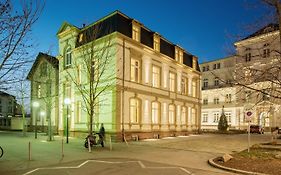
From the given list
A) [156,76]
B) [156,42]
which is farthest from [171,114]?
[156,42]

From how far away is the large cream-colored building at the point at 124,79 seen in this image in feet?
85.1

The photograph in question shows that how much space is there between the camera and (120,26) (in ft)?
87.2

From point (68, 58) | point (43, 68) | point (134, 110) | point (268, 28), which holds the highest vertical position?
point (68, 58)

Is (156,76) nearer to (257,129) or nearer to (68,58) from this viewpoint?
(68,58)

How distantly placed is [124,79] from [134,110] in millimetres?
3621

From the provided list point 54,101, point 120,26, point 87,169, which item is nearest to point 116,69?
point 120,26

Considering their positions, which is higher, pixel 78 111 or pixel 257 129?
pixel 78 111

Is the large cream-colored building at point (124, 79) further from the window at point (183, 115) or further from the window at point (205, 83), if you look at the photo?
the window at point (205, 83)

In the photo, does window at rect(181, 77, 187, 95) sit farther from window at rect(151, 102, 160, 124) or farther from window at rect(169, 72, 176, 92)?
window at rect(151, 102, 160, 124)

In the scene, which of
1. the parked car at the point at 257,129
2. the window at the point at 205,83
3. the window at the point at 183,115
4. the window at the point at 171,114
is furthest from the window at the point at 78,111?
the window at the point at 205,83

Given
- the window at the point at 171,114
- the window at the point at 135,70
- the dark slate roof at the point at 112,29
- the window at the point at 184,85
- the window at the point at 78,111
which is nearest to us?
the dark slate roof at the point at 112,29

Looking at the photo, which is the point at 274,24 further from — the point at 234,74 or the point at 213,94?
the point at 213,94

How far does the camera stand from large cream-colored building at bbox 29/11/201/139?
26.0 meters

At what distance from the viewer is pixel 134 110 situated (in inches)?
1113
